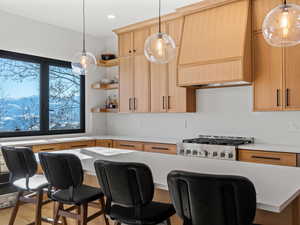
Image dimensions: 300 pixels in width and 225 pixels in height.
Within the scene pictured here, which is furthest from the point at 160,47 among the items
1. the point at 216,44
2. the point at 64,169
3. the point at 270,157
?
the point at 270,157

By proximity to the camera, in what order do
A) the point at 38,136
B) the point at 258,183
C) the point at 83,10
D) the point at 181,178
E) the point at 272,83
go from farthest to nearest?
the point at 38,136, the point at 83,10, the point at 272,83, the point at 258,183, the point at 181,178

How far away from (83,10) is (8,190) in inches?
111

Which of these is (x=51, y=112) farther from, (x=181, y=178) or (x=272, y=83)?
(x=181, y=178)

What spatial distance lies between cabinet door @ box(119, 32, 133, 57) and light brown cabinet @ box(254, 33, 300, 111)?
7.27 feet

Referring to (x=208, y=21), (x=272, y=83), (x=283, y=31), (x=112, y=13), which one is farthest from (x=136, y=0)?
(x=283, y=31)

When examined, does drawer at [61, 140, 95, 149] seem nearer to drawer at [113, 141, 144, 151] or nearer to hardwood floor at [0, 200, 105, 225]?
drawer at [113, 141, 144, 151]

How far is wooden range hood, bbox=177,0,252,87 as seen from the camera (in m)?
3.35

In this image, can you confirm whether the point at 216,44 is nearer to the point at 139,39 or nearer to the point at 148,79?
the point at 148,79

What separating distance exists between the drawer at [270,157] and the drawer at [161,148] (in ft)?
3.18

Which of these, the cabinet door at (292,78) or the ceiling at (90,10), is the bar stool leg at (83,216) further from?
the ceiling at (90,10)

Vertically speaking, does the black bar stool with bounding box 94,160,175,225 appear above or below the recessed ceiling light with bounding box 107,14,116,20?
below

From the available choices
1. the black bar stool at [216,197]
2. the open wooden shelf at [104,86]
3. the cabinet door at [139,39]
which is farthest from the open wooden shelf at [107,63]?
the black bar stool at [216,197]

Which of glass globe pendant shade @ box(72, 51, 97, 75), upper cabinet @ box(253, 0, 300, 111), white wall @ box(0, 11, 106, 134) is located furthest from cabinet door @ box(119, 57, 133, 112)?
upper cabinet @ box(253, 0, 300, 111)

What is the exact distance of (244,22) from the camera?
3.34 meters
